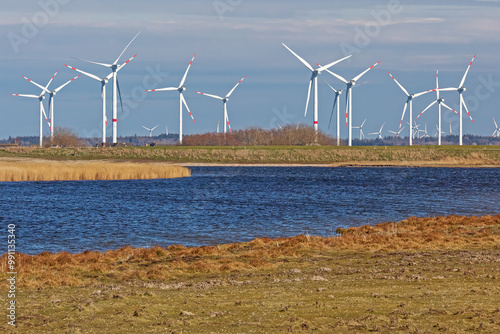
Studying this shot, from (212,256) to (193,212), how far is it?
2495 cm

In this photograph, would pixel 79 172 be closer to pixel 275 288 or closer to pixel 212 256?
pixel 212 256

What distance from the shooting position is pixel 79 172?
301 feet

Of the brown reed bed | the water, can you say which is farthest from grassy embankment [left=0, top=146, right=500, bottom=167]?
the brown reed bed

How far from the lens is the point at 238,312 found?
14.8m

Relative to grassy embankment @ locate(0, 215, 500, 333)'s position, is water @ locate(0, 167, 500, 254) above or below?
below

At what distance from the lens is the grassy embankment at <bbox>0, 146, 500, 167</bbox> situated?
162250 millimetres

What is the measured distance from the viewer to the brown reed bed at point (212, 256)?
20.8 m

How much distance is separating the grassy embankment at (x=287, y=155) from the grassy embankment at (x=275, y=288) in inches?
5365

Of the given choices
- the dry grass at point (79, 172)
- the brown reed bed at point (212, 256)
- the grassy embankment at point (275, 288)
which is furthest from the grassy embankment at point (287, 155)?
the grassy embankment at point (275, 288)

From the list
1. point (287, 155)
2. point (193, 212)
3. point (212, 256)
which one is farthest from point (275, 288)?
point (287, 155)

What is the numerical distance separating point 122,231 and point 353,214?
707 inches

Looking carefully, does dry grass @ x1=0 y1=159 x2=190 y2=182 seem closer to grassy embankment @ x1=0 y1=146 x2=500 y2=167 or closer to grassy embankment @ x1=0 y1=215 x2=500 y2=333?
grassy embankment @ x1=0 y1=146 x2=500 y2=167

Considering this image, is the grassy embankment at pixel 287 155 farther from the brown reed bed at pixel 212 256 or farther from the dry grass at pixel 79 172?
the brown reed bed at pixel 212 256

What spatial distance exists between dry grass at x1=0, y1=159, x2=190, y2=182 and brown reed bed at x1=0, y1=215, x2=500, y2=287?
6321 cm
